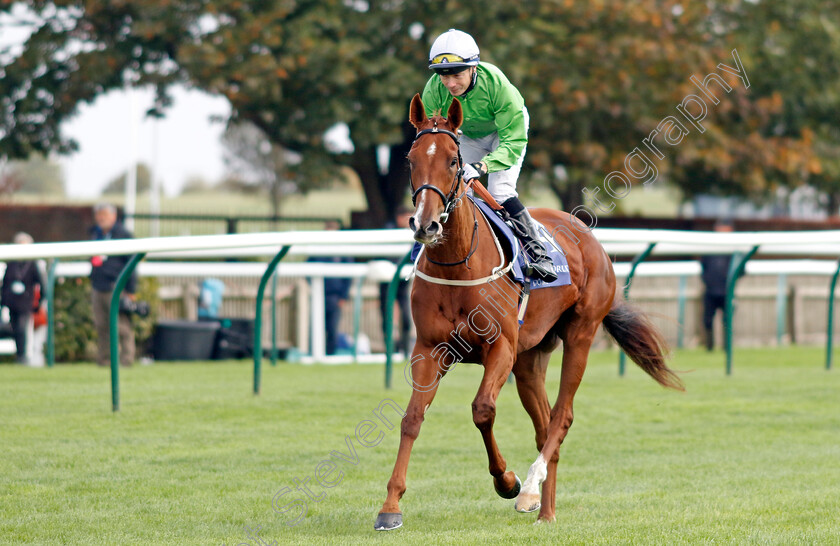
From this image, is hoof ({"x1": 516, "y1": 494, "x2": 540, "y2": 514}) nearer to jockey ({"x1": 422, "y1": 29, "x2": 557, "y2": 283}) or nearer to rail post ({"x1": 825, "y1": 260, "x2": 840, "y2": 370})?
jockey ({"x1": 422, "y1": 29, "x2": 557, "y2": 283})

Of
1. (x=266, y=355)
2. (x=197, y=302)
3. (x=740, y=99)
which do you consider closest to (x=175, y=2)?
(x=197, y=302)

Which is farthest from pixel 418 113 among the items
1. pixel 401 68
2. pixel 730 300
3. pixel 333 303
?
pixel 401 68

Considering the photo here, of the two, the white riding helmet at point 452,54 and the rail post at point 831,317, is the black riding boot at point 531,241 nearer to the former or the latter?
the white riding helmet at point 452,54

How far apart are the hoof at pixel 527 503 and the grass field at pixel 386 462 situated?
115 millimetres

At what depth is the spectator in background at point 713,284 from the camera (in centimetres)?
1452

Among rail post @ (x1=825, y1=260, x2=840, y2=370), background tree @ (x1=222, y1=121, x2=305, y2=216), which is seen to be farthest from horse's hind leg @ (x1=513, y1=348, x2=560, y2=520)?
background tree @ (x1=222, y1=121, x2=305, y2=216)

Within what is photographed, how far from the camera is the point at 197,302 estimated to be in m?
13.9

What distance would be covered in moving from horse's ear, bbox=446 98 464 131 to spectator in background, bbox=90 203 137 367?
6.60m

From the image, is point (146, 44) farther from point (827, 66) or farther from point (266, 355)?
point (827, 66)

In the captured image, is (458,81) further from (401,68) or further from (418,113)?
(401,68)

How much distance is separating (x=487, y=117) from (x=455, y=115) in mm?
656

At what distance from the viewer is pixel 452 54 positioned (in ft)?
16.5

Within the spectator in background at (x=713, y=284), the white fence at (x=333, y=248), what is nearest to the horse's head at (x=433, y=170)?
the white fence at (x=333, y=248)

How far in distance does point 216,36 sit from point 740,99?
9.39m
